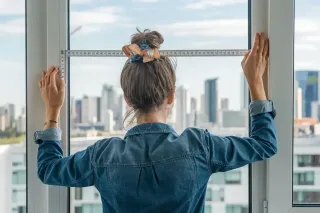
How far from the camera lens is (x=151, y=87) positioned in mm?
1267

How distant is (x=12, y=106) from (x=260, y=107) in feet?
2.70

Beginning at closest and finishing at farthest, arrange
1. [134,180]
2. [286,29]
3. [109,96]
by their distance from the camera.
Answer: [134,180], [286,29], [109,96]

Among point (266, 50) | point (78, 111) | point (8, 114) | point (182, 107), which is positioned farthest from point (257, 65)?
point (8, 114)

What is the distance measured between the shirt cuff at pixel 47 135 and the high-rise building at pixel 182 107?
389 mm

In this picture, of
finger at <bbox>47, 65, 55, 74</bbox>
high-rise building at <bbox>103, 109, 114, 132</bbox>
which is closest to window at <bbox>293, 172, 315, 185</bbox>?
high-rise building at <bbox>103, 109, 114, 132</bbox>

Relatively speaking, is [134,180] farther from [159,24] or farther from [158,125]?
[159,24]

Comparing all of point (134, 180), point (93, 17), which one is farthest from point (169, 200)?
Result: point (93, 17)

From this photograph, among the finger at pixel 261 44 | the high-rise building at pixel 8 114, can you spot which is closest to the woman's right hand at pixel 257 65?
the finger at pixel 261 44

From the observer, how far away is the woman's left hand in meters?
1.51

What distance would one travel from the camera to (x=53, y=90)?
1.50 meters

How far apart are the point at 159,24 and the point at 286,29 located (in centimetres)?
41

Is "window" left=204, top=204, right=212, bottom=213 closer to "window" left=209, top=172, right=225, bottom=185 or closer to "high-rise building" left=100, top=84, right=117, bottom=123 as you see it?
"window" left=209, top=172, right=225, bottom=185

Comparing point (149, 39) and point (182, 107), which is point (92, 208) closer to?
point (182, 107)

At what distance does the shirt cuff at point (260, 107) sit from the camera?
140 cm
